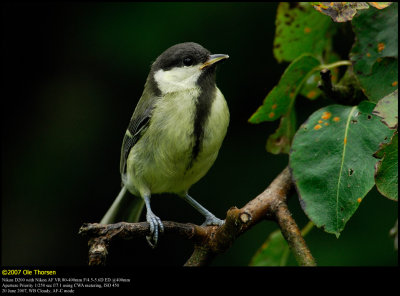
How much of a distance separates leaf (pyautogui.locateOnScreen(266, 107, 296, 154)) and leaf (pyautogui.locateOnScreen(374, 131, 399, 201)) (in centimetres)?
68

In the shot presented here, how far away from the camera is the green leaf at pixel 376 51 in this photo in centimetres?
180

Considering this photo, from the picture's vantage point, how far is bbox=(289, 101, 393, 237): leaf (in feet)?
5.17

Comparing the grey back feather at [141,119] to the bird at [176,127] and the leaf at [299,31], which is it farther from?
the leaf at [299,31]

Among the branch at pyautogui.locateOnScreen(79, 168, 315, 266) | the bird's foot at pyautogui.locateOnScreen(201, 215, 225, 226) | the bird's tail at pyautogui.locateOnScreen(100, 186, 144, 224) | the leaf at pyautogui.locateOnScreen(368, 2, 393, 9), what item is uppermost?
the leaf at pyautogui.locateOnScreen(368, 2, 393, 9)

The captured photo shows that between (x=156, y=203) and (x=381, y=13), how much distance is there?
231 cm

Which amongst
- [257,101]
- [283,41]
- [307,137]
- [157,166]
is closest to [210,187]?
[257,101]

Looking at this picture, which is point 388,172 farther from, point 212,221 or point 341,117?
point 212,221

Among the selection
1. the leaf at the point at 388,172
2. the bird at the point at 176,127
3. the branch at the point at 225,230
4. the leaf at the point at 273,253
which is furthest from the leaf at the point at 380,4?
the leaf at the point at 273,253

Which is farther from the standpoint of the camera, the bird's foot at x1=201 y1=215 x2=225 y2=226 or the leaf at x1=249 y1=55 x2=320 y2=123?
the bird's foot at x1=201 y1=215 x2=225 y2=226

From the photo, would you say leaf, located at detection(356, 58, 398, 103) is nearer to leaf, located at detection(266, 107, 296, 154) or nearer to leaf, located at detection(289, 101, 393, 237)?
leaf, located at detection(289, 101, 393, 237)

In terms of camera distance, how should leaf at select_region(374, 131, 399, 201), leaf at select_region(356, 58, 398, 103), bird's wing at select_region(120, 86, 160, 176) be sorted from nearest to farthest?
leaf at select_region(374, 131, 399, 201)
leaf at select_region(356, 58, 398, 103)
bird's wing at select_region(120, 86, 160, 176)

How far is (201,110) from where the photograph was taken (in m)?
2.29

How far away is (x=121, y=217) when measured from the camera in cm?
289

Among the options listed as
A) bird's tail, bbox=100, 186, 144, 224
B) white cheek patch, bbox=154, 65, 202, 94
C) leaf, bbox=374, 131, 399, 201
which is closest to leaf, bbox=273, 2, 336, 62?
white cheek patch, bbox=154, 65, 202, 94
